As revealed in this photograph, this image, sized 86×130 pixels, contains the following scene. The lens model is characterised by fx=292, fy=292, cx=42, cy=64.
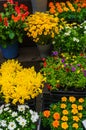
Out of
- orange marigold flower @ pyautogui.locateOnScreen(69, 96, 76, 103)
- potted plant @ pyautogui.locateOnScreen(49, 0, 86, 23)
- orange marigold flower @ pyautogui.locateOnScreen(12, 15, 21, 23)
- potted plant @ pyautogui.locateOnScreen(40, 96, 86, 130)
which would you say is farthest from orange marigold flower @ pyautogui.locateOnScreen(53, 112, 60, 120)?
potted plant @ pyautogui.locateOnScreen(49, 0, 86, 23)

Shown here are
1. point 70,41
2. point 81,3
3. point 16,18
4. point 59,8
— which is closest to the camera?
point 16,18

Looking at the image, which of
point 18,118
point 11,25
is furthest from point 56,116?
point 11,25

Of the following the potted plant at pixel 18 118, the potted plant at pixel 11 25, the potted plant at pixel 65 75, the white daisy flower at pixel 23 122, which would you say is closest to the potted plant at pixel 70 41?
the potted plant at pixel 65 75

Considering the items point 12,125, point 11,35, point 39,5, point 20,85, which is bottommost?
point 12,125

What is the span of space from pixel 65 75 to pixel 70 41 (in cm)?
48

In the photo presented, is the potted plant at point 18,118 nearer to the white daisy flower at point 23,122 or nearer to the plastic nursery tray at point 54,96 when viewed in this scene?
the white daisy flower at point 23,122

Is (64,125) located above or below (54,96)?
below

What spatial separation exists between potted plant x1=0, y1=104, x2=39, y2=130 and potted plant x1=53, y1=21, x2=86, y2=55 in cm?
77

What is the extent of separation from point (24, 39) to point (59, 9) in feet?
1.80

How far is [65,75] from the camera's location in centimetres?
272

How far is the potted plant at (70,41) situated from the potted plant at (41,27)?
0.09 metres

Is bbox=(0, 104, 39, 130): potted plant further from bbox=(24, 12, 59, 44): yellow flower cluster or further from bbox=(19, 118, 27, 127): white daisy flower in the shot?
bbox=(24, 12, 59, 44): yellow flower cluster

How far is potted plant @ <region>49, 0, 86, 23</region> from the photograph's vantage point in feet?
11.3

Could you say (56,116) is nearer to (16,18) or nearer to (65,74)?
(65,74)
